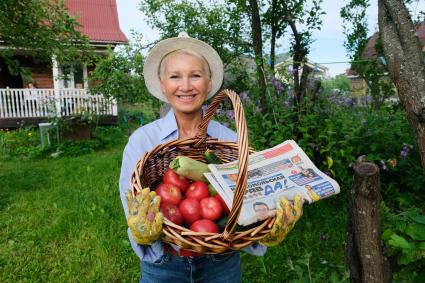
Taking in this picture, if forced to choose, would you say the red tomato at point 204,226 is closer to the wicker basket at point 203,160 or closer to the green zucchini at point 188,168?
the wicker basket at point 203,160

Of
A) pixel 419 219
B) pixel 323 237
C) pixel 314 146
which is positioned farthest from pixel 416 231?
pixel 314 146

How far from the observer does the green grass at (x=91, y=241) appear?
261 cm

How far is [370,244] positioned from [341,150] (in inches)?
69.3

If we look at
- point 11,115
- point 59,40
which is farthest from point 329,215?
point 11,115

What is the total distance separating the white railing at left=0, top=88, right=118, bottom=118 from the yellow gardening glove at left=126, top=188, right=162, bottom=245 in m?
10.0

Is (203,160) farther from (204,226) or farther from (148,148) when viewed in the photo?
(204,226)

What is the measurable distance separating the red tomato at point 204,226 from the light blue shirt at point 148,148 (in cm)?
24

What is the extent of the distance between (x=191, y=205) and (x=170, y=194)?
10 cm

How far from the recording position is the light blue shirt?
1346 mm

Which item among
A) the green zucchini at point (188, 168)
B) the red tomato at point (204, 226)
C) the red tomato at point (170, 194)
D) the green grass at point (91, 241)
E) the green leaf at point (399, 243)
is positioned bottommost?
the green grass at point (91, 241)

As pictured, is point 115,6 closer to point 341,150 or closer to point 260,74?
point 260,74

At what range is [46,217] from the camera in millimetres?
3766

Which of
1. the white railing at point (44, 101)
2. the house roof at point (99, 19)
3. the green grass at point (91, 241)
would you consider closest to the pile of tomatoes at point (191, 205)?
the green grass at point (91, 241)

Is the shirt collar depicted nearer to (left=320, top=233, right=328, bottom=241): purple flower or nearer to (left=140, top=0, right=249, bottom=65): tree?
(left=320, top=233, right=328, bottom=241): purple flower
